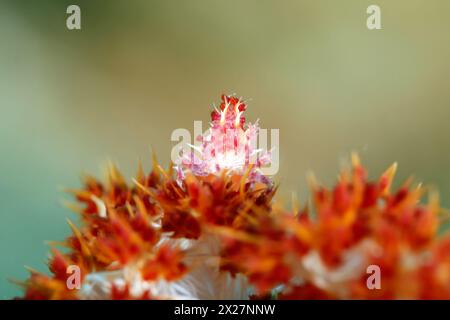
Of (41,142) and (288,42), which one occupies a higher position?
(288,42)

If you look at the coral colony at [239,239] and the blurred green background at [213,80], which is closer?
the coral colony at [239,239]

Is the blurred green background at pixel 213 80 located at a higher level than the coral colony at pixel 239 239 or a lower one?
higher

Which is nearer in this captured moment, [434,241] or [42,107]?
[434,241]

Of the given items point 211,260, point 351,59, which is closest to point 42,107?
point 351,59

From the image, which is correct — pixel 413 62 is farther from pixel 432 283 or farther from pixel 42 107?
pixel 432 283
